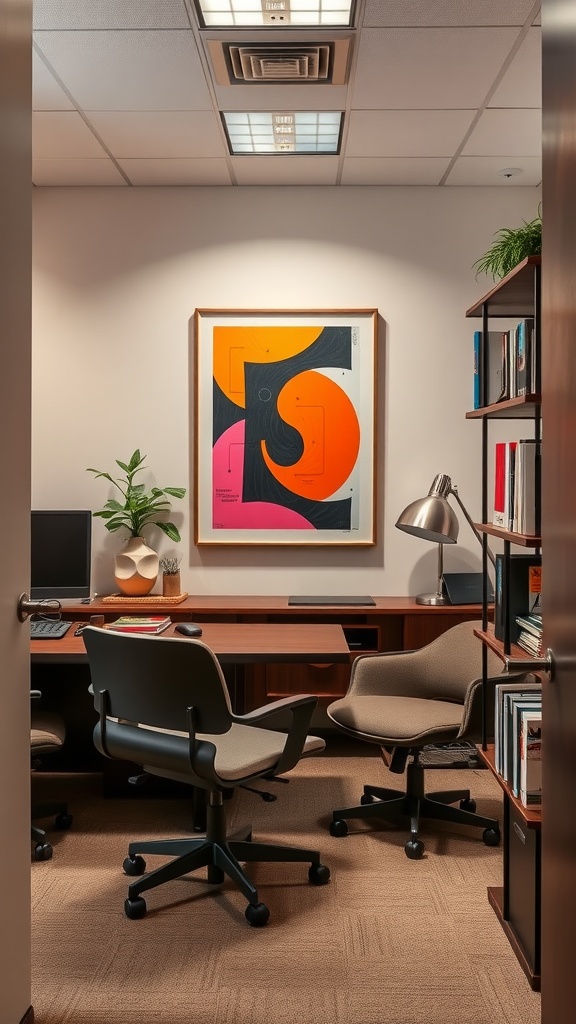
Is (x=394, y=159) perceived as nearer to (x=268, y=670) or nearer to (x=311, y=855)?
(x=268, y=670)

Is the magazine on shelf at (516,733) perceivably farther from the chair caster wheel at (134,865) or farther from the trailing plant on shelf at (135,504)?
the trailing plant on shelf at (135,504)

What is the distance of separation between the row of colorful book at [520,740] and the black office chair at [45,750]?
1.43 metres

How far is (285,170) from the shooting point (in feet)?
13.5

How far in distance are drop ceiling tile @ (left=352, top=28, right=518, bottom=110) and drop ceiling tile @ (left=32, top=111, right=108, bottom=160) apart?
1.15 m

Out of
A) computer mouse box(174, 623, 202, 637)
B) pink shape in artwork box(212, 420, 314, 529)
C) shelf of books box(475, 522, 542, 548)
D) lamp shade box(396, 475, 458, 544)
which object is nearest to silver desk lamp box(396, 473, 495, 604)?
lamp shade box(396, 475, 458, 544)

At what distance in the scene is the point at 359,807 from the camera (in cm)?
314

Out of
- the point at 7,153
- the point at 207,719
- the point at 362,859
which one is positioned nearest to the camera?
the point at 7,153

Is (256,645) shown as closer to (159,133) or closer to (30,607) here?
(30,607)

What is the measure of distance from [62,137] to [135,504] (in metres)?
1.65

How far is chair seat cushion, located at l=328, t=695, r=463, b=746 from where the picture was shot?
2.94 metres

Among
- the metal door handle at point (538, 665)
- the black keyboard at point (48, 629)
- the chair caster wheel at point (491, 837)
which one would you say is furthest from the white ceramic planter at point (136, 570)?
the metal door handle at point (538, 665)

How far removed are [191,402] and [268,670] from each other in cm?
138

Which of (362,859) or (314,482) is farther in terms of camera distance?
(314,482)

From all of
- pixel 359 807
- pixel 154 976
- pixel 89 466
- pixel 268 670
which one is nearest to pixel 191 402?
pixel 89 466
